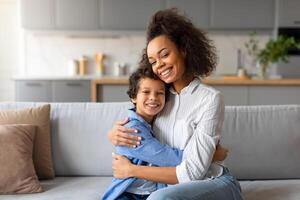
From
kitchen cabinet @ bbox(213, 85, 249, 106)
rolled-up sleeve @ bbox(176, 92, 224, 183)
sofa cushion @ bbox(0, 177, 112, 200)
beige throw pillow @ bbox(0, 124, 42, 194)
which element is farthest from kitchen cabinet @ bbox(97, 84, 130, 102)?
rolled-up sleeve @ bbox(176, 92, 224, 183)

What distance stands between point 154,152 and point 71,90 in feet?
10.9

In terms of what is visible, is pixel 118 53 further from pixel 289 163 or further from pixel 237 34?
pixel 289 163

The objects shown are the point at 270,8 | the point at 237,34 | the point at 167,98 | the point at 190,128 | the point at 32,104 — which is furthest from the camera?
the point at 237,34

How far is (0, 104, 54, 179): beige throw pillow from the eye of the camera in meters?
2.08

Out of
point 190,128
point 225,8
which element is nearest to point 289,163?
point 190,128

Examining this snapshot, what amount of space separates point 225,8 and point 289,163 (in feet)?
10.4

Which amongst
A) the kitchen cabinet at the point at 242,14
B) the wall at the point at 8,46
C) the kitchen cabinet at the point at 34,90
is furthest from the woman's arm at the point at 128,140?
the wall at the point at 8,46

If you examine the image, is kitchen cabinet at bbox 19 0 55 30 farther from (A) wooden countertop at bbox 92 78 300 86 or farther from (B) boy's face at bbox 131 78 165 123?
(B) boy's face at bbox 131 78 165 123

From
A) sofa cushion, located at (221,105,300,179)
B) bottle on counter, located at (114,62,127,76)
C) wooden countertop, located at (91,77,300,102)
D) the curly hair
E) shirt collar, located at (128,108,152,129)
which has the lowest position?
sofa cushion, located at (221,105,300,179)

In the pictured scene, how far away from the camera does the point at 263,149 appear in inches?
83.7

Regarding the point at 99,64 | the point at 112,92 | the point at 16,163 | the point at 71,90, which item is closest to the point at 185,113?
the point at 16,163

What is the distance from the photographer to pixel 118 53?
5.43m

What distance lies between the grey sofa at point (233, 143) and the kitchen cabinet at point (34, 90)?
2.65m

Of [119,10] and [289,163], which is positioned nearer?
[289,163]
